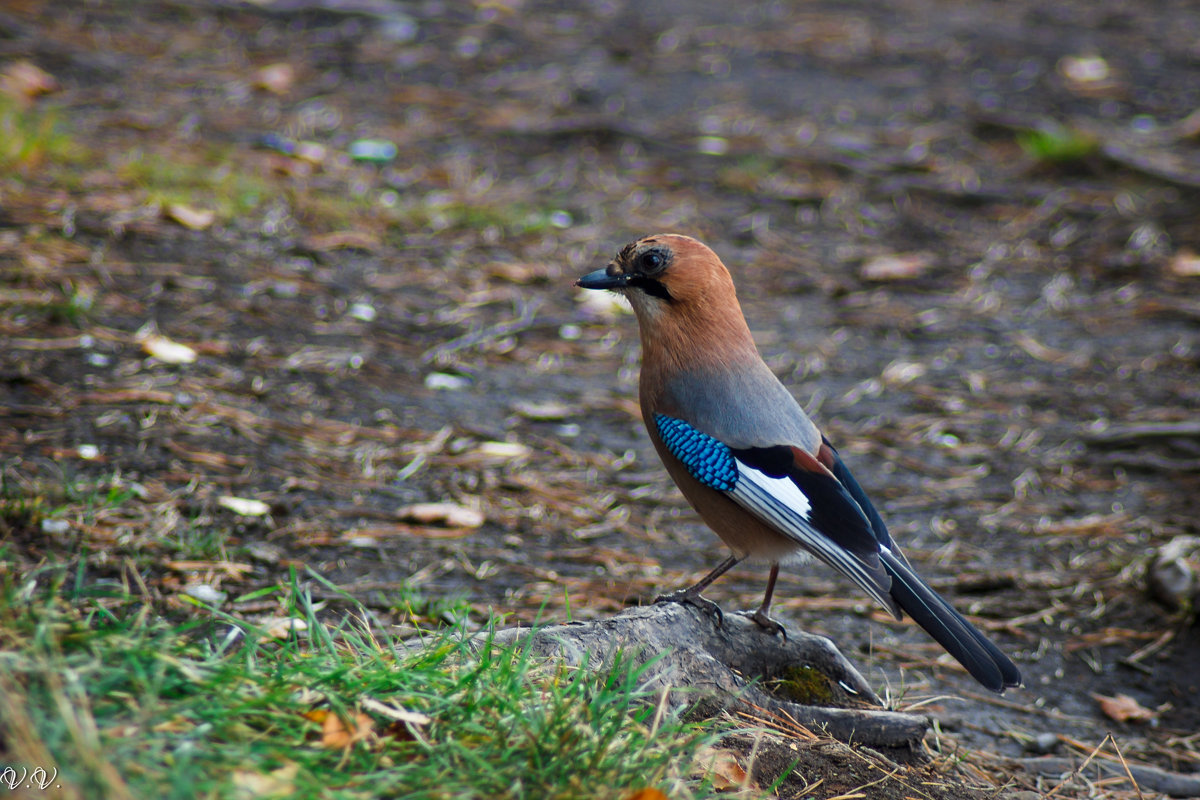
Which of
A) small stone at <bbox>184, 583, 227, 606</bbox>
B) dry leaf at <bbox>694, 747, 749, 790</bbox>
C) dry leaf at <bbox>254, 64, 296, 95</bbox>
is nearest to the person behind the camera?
dry leaf at <bbox>694, 747, 749, 790</bbox>

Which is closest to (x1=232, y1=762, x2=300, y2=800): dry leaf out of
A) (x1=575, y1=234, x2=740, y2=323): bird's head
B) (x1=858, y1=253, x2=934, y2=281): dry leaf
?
(x1=575, y1=234, x2=740, y2=323): bird's head

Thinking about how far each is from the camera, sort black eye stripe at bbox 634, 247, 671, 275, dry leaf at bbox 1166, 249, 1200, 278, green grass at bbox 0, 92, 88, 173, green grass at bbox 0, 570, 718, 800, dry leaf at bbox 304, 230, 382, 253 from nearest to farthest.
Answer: green grass at bbox 0, 570, 718, 800, black eye stripe at bbox 634, 247, 671, 275, green grass at bbox 0, 92, 88, 173, dry leaf at bbox 304, 230, 382, 253, dry leaf at bbox 1166, 249, 1200, 278

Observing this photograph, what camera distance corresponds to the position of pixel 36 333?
4215 mm

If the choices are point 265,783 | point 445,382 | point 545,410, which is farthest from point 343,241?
point 265,783

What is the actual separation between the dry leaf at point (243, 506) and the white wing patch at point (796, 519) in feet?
5.57

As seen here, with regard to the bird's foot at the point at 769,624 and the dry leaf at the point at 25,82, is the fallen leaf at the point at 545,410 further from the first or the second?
the dry leaf at the point at 25,82

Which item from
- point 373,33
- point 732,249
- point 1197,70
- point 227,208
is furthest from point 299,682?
point 1197,70

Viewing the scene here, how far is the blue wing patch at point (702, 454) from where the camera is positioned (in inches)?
113

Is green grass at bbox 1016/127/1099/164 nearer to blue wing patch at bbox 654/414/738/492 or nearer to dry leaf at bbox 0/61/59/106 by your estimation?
blue wing patch at bbox 654/414/738/492

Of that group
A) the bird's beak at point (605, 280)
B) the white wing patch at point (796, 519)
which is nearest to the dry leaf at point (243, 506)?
the bird's beak at point (605, 280)

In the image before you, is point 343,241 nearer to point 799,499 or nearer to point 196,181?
point 196,181

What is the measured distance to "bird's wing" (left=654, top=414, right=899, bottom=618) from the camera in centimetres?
272

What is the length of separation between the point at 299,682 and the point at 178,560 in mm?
1573

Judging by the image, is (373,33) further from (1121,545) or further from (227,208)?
(1121,545)
